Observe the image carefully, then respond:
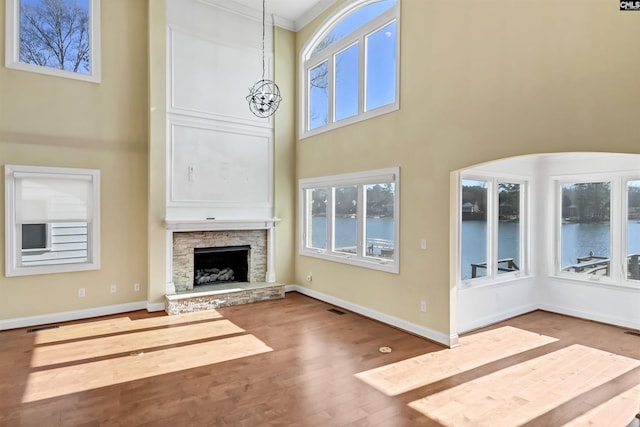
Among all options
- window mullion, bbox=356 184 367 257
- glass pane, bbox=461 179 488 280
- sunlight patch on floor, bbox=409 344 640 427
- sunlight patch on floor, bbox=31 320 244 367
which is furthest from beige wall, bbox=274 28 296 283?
sunlight patch on floor, bbox=409 344 640 427

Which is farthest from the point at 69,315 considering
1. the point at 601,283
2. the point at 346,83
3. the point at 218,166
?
the point at 601,283

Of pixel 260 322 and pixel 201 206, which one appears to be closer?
pixel 260 322

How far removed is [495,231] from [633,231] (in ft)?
6.14

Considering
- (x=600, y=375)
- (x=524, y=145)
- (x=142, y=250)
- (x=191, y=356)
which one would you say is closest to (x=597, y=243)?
(x=600, y=375)

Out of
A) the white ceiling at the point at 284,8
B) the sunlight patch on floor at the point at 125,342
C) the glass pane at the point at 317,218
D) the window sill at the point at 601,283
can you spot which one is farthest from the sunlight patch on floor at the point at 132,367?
the white ceiling at the point at 284,8

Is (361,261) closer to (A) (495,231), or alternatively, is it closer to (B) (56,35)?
(A) (495,231)

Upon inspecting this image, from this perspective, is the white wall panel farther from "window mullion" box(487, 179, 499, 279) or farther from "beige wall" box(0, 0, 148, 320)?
"window mullion" box(487, 179, 499, 279)

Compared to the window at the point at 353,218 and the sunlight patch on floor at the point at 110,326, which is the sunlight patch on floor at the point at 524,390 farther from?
the sunlight patch on floor at the point at 110,326

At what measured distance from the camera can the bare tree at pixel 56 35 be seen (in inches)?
200

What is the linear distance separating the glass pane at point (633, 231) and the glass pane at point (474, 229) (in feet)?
6.55

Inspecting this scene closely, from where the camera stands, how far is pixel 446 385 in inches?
133

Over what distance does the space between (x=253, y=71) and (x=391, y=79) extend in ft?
9.35

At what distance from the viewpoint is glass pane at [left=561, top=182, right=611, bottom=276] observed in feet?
Result: 17.9

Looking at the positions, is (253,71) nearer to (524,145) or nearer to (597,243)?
(524,145)
